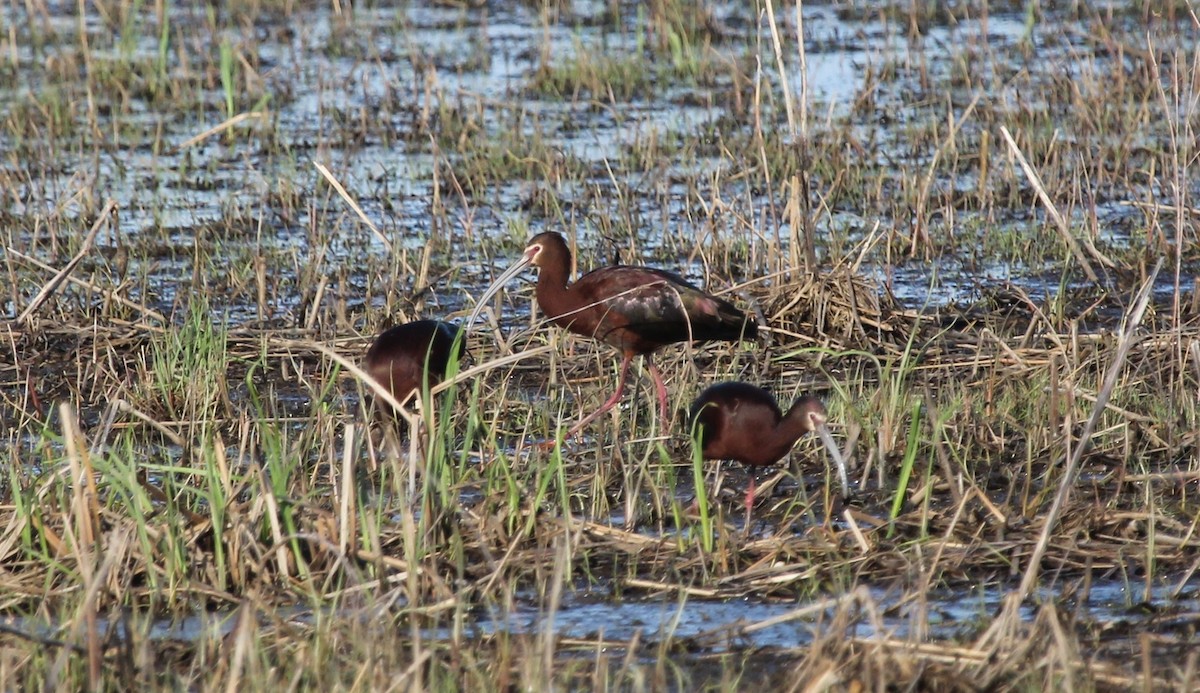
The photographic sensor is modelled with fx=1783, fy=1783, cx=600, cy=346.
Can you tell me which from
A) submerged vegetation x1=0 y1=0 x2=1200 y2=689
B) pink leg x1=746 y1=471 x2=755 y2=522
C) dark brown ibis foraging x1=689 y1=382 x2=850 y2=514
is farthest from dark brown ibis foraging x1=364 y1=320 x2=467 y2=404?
pink leg x1=746 y1=471 x2=755 y2=522

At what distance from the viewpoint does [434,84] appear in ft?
35.6

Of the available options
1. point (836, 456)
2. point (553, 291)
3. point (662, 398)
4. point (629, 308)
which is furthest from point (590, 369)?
point (836, 456)

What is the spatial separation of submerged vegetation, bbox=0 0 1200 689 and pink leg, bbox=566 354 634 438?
0.26 ft

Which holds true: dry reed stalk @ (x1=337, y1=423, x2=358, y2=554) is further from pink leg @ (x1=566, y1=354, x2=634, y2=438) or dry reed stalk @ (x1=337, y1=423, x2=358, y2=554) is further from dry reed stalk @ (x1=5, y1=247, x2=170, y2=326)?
dry reed stalk @ (x1=5, y1=247, x2=170, y2=326)

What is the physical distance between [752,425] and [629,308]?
1.25 meters

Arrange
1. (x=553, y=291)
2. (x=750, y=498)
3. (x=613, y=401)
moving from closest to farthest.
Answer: (x=750, y=498)
(x=613, y=401)
(x=553, y=291)

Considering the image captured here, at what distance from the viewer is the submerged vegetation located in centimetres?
371

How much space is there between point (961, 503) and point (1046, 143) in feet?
18.5

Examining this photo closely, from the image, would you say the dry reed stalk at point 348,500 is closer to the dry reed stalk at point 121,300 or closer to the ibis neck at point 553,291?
the ibis neck at point 553,291

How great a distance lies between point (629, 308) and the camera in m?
5.94

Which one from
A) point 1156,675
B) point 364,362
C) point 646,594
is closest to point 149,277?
point 364,362

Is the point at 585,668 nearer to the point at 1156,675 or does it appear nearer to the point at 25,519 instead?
the point at 1156,675

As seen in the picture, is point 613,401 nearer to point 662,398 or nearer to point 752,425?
point 662,398

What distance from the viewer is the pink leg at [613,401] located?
539 cm
